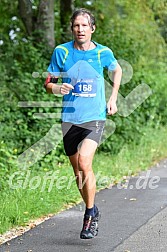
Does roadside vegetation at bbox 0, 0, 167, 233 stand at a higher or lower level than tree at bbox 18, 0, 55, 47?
lower

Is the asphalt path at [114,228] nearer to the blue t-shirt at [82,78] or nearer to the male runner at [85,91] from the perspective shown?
the male runner at [85,91]

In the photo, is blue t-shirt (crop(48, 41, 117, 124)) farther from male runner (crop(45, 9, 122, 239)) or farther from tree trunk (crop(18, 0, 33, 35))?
tree trunk (crop(18, 0, 33, 35))

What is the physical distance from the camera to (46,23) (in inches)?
517

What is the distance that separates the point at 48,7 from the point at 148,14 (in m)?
3.64

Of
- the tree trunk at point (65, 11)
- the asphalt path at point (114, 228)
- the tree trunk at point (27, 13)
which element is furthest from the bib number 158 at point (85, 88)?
the tree trunk at point (65, 11)

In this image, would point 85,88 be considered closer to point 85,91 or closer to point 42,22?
point 85,91

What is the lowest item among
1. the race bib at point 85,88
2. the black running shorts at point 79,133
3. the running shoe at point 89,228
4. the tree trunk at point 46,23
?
the running shoe at point 89,228

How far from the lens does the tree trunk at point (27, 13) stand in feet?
44.1

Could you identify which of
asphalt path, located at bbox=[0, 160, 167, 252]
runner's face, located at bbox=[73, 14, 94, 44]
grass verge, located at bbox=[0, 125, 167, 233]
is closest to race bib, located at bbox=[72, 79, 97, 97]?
→ runner's face, located at bbox=[73, 14, 94, 44]

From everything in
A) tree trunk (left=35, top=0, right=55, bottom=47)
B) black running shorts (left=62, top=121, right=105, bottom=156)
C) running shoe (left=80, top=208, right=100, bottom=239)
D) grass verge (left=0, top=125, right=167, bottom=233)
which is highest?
tree trunk (left=35, top=0, right=55, bottom=47)

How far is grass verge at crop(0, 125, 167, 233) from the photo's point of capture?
7.45 m

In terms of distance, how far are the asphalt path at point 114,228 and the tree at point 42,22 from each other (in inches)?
178

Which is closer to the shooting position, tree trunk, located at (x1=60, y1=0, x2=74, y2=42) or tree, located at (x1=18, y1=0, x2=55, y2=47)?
tree, located at (x1=18, y1=0, x2=55, y2=47)

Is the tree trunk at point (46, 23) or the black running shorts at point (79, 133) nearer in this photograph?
the black running shorts at point (79, 133)
